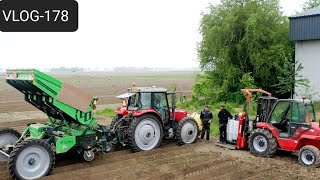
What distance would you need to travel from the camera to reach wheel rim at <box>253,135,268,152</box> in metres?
10.8

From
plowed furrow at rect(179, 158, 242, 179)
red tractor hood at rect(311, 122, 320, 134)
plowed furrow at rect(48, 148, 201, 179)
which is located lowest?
plowed furrow at rect(179, 158, 242, 179)

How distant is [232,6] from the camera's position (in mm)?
26203

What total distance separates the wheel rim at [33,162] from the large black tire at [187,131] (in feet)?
16.3

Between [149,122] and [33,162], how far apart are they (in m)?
4.03

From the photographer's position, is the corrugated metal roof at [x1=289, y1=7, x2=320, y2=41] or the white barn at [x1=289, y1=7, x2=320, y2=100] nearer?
the corrugated metal roof at [x1=289, y1=7, x2=320, y2=41]

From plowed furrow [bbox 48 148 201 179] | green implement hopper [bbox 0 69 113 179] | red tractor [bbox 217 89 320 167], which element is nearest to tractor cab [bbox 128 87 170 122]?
green implement hopper [bbox 0 69 113 179]

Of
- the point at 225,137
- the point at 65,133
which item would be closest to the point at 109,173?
the point at 65,133

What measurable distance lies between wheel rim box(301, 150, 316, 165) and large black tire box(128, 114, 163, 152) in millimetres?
4326

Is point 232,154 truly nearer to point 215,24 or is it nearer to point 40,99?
point 40,99

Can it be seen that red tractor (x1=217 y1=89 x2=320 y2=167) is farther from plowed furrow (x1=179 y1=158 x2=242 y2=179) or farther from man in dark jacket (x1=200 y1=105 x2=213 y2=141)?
man in dark jacket (x1=200 y1=105 x2=213 y2=141)

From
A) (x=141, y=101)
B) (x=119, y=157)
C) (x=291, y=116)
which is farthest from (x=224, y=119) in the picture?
(x=119, y=157)

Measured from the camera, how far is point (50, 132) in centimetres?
964

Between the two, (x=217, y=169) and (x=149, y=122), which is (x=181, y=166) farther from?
(x=149, y=122)

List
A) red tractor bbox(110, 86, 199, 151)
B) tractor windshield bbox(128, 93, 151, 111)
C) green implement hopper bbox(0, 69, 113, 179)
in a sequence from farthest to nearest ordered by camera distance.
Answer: tractor windshield bbox(128, 93, 151, 111) → red tractor bbox(110, 86, 199, 151) → green implement hopper bbox(0, 69, 113, 179)
